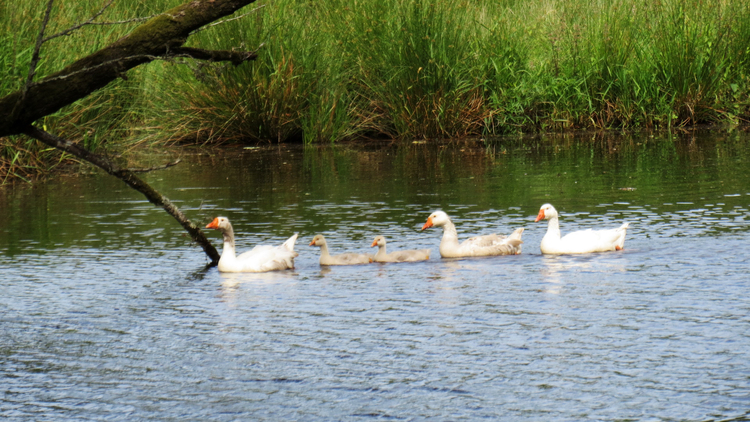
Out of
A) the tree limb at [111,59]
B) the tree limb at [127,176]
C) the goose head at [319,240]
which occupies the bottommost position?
the goose head at [319,240]

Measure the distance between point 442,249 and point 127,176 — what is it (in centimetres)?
286

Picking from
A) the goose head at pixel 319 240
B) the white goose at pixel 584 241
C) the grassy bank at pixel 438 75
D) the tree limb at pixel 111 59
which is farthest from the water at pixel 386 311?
the grassy bank at pixel 438 75

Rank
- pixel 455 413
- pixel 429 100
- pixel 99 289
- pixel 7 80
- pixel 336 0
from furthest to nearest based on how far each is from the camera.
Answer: pixel 336 0 → pixel 429 100 → pixel 7 80 → pixel 99 289 → pixel 455 413

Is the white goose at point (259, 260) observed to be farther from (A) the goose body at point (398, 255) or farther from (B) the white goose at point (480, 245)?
(B) the white goose at point (480, 245)

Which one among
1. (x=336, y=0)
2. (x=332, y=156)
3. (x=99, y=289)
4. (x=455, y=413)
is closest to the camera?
(x=455, y=413)

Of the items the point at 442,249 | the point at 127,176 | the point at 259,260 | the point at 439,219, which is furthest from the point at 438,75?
the point at 127,176

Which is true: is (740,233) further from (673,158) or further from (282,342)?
(673,158)

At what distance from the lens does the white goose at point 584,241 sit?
915 centimetres

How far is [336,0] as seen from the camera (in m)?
20.7

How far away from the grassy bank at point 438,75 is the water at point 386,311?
5.39 m

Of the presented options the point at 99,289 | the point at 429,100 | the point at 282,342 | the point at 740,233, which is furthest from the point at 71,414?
the point at 429,100

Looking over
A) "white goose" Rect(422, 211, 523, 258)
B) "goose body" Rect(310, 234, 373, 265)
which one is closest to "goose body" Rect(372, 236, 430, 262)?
"goose body" Rect(310, 234, 373, 265)

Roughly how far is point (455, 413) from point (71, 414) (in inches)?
74.5

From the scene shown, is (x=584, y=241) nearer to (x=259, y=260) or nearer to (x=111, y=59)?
(x=259, y=260)
